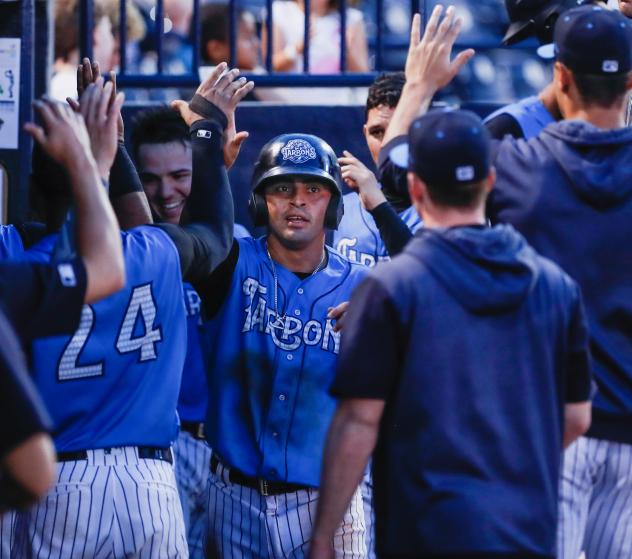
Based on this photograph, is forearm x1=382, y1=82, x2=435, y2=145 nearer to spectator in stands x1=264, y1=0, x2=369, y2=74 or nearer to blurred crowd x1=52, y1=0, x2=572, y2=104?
blurred crowd x1=52, y1=0, x2=572, y2=104

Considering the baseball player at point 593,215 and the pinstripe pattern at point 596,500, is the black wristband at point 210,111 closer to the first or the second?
the baseball player at point 593,215

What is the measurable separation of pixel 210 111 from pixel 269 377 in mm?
1091

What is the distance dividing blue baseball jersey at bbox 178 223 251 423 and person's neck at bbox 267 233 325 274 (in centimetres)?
56

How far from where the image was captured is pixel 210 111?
530cm

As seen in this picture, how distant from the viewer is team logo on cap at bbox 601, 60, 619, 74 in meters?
4.60

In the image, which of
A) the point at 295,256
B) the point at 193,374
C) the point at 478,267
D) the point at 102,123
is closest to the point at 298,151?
the point at 295,256

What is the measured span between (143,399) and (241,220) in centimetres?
296

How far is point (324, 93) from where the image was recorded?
813 cm

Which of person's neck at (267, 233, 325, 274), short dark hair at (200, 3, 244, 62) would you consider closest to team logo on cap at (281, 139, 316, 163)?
person's neck at (267, 233, 325, 274)

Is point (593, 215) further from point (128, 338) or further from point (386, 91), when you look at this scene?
point (386, 91)

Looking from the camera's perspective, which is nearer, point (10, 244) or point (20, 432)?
point (20, 432)

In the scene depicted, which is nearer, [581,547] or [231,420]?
[581,547]

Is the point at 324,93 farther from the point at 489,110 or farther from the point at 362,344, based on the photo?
the point at 362,344

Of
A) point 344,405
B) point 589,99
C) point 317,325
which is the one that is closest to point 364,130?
point 317,325
